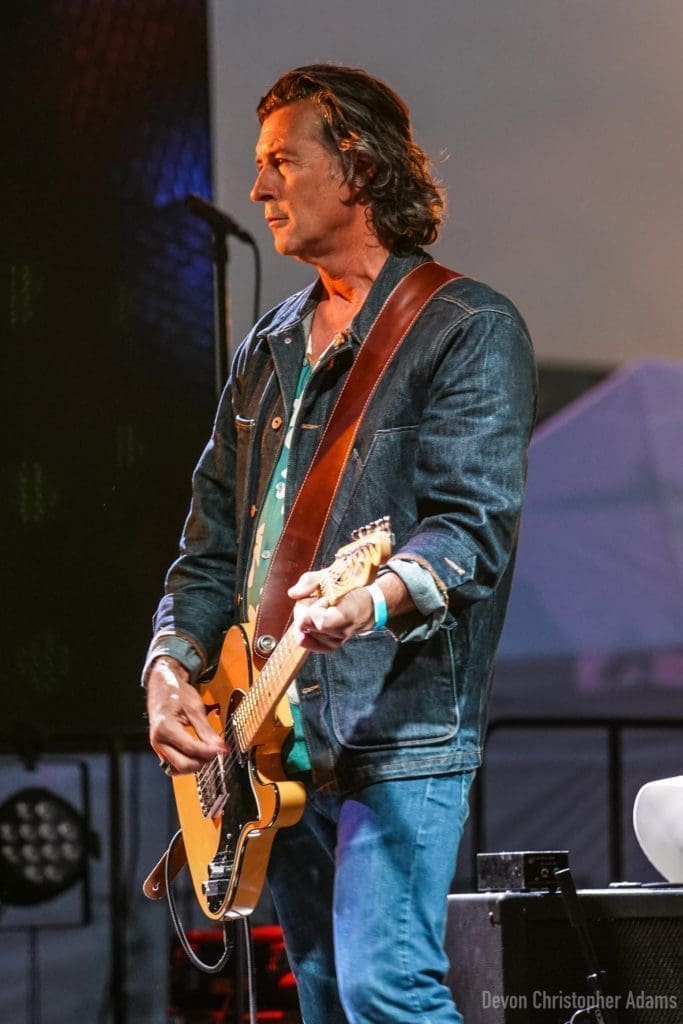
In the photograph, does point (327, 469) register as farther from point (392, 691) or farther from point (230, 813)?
point (230, 813)

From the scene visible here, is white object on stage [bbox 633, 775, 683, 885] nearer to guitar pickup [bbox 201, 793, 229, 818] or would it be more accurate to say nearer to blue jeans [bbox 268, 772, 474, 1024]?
blue jeans [bbox 268, 772, 474, 1024]

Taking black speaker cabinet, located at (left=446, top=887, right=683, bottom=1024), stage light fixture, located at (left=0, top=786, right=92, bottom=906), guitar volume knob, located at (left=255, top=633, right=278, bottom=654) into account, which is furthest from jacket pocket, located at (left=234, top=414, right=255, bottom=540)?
stage light fixture, located at (left=0, top=786, right=92, bottom=906)

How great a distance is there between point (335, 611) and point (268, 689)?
0.29 meters

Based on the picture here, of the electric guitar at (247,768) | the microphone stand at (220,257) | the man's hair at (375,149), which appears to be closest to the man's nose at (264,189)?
the man's hair at (375,149)

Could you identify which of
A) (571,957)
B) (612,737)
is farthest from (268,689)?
(612,737)

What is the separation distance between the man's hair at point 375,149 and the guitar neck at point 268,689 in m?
0.78

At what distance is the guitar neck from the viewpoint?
1855 mm

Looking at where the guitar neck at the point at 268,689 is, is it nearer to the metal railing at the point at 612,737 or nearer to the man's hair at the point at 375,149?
the man's hair at the point at 375,149

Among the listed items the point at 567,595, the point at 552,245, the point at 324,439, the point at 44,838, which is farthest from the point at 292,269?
the point at 567,595

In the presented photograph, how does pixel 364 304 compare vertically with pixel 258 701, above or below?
above

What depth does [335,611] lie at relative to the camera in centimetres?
170

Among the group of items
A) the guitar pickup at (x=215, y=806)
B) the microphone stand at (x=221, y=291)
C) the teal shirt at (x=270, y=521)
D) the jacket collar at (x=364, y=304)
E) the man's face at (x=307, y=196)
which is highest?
the microphone stand at (x=221, y=291)

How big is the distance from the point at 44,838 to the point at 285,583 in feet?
7.09

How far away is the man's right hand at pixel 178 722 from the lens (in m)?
2.07
